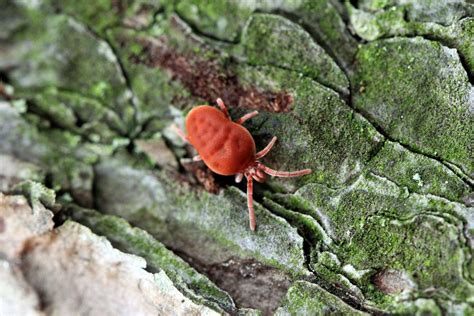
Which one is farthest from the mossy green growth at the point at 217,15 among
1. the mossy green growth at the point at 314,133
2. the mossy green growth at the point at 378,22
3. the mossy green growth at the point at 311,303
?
the mossy green growth at the point at 311,303

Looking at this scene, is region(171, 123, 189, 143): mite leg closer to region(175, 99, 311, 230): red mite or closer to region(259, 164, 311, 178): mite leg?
region(175, 99, 311, 230): red mite

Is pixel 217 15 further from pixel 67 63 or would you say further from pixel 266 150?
pixel 67 63

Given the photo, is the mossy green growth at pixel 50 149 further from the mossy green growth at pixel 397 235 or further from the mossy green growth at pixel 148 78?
the mossy green growth at pixel 397 235

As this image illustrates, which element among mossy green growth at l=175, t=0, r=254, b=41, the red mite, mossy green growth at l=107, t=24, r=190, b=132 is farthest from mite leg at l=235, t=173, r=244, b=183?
mossy green growth at l=175, t=0, r=254, b=41

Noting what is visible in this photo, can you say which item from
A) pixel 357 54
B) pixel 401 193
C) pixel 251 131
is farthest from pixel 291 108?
pixel 401 193

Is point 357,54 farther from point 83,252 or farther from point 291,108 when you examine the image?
point 83,252

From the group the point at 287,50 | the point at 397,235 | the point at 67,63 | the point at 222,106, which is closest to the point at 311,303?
the point at 397,235

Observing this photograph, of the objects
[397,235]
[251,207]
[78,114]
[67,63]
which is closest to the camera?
[397,235]
